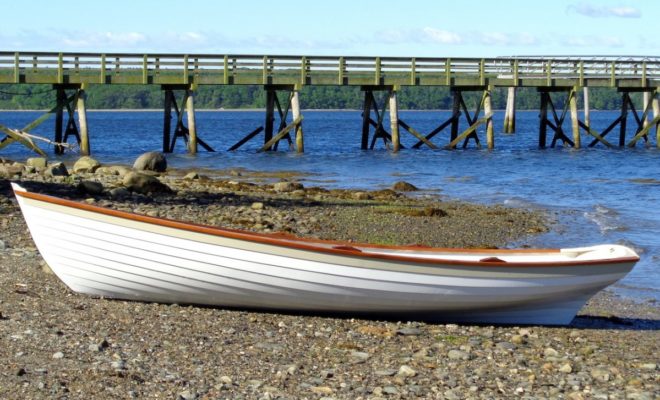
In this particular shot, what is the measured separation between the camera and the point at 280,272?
429 inches

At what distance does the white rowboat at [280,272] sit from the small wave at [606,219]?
1022cm

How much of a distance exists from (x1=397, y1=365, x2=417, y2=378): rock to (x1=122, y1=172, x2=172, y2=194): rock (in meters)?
13.5

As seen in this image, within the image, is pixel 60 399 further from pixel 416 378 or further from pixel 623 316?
pixel 623 316

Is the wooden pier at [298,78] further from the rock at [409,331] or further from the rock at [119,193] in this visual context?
the rock at [409,331]

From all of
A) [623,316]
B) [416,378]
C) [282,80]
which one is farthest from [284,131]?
[416,378]

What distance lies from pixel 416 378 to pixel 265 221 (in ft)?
33.3

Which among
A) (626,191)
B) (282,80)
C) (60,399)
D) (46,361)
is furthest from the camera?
(282,80)

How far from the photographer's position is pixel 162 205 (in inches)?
804

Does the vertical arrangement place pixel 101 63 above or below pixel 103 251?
above

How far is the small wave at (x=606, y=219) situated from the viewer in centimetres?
2175

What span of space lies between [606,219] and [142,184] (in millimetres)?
10121

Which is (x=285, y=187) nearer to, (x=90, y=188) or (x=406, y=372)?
(x=90, y=188)

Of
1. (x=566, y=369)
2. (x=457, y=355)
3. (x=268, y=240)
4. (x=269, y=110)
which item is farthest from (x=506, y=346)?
(x=269, y=110)

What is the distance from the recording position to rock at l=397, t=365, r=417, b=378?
9.20m
